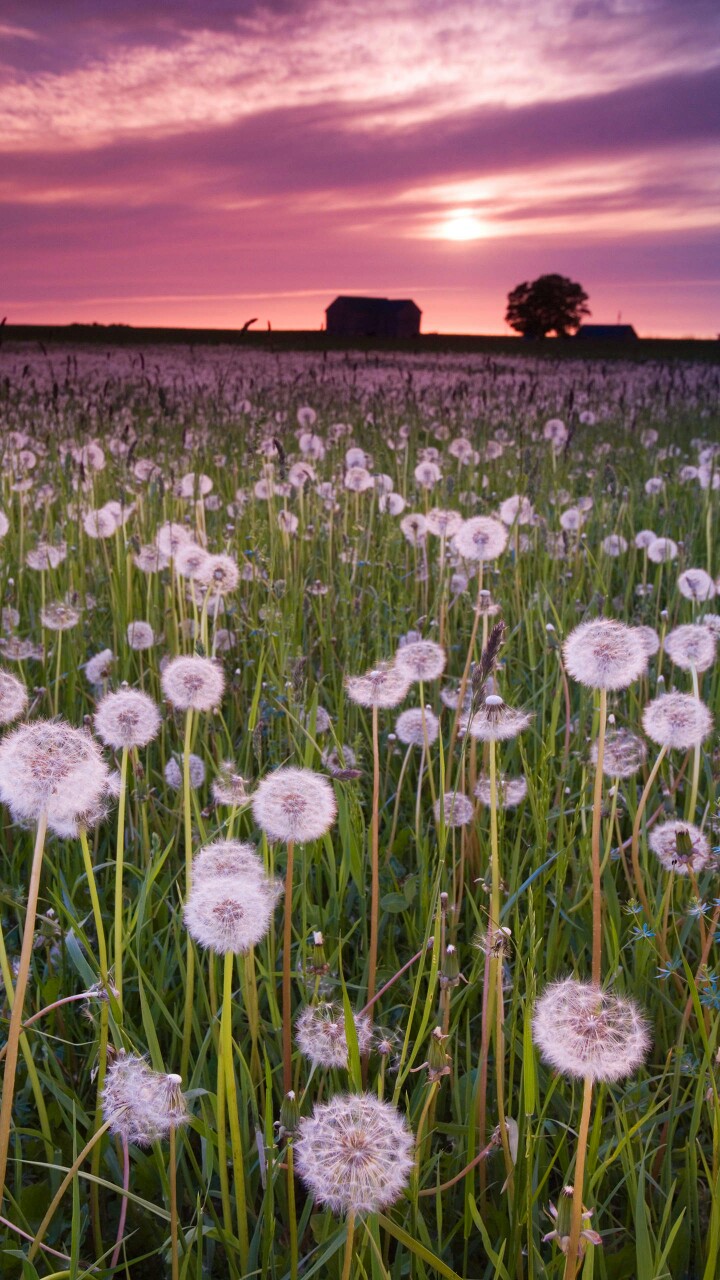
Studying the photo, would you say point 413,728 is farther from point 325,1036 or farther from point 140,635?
point 325,1036

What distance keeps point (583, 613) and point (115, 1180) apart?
9.09ft

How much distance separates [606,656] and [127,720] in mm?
910

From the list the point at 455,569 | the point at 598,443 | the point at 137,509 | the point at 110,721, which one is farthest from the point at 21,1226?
the point at 598,443

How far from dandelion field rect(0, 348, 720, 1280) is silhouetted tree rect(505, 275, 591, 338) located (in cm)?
9205

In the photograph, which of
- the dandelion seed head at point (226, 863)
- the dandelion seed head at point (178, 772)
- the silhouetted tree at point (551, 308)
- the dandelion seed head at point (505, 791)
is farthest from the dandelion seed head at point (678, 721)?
the silhouetted tree at point (551, 308)

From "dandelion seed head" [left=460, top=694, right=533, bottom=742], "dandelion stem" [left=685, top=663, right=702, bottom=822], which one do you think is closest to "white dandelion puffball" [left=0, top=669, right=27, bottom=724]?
"dandelion seed head" [left=460, top=694, right=533, bottom=742]

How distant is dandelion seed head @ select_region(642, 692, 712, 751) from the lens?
82.1 inches

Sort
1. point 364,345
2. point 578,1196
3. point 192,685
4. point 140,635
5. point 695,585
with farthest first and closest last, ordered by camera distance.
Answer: point 364,345, point 140,635, point 695,585, point 192,685, point 578,1196

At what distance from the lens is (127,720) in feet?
6.14

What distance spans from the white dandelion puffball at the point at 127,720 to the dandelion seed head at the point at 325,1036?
0.62 meters

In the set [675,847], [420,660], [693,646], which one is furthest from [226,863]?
[693,646]

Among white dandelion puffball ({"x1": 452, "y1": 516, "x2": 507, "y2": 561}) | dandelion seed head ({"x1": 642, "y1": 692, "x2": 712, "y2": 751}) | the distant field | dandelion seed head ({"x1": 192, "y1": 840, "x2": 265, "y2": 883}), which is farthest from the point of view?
the distant field

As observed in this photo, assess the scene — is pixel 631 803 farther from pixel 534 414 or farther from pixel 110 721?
pixel 534 414

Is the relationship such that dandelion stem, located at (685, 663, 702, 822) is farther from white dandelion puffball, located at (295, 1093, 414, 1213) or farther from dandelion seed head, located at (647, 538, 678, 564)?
dandelion seed head, located at (647, 538, 678, 564)
